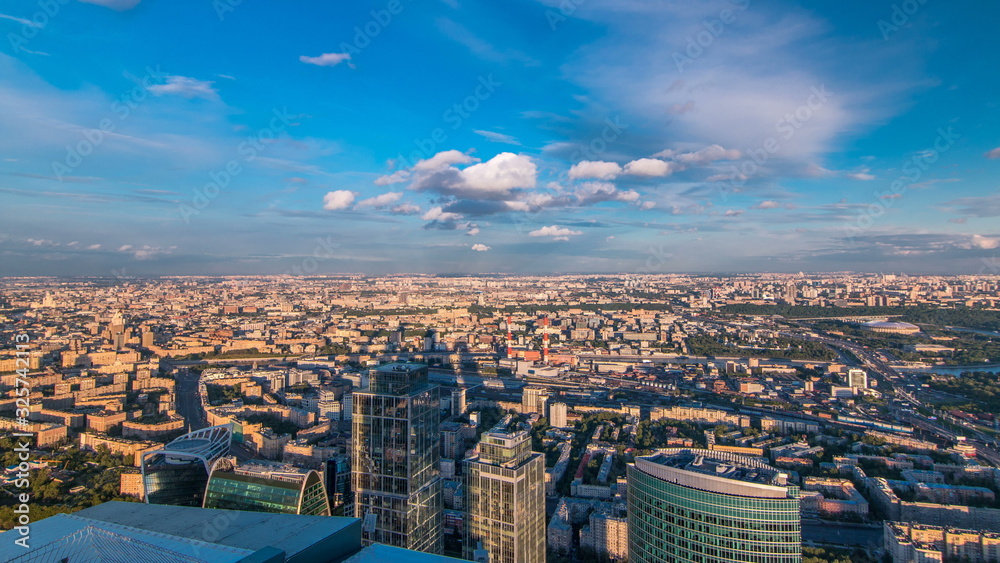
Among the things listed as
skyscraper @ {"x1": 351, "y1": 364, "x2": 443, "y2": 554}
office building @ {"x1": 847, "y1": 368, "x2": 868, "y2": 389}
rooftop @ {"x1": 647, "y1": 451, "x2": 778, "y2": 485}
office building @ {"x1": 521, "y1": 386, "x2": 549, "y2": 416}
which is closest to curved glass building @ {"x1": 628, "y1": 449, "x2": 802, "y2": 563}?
rooftop @ {"x1": 647, "y1": 451, "x2": 778, "y2": 485}

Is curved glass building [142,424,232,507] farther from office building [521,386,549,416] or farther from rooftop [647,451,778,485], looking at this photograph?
office building [521,386,549,416]

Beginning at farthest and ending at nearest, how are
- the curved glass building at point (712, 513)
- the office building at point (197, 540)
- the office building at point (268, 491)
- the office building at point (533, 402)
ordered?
the office building at point (533, 402) → the office building at point (268, 491) → the curved glass building at point (712, 513) → the office building at point (197, 540)

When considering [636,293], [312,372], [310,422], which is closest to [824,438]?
[310,422]

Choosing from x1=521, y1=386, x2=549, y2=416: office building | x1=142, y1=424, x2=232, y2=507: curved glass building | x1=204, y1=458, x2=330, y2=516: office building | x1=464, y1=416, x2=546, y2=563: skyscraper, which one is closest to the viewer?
x1=464, y1=416, x2=546, y2=563: skyscraper

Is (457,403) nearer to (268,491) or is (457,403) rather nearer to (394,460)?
(268,491)

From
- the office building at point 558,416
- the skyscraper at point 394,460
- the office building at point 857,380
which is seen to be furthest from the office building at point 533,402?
the office building at point 857,380

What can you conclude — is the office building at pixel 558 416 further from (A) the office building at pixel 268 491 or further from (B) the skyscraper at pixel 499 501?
(A) the office building at pixel 268 491
